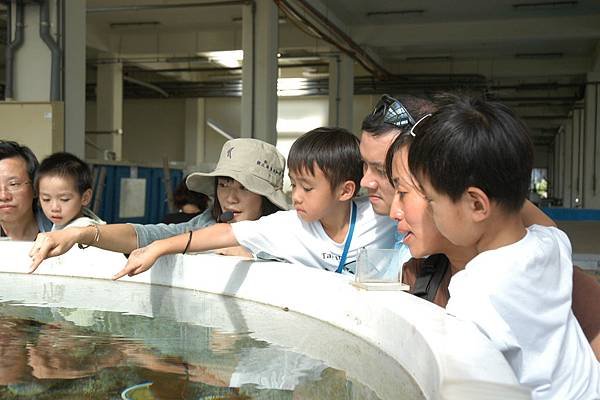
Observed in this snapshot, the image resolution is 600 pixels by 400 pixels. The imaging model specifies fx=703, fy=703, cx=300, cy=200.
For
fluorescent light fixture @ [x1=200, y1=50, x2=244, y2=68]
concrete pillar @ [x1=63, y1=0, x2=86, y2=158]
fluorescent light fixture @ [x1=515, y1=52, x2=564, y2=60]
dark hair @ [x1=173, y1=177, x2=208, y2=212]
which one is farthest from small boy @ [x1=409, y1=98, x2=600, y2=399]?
fluorescent light fixture @ [x1=515, y1=52, x2=564, y2=60]

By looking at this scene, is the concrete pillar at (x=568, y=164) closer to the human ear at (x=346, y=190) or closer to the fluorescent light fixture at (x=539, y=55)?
the fluorescent light fixture at (x=539, y=55)

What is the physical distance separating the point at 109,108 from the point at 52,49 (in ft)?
19.7

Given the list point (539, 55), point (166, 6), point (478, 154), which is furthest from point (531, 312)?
point (539, 55)

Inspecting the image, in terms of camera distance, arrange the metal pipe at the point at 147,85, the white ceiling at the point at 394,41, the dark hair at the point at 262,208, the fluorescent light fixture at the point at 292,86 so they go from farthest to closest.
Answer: the fluorescent light fixture at the point at 292,86, the metal pipe at the point at 147,85, the white ceiling at the point at 394,41, the dark hair at the point at 262,208

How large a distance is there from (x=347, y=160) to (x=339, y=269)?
0.76 ft

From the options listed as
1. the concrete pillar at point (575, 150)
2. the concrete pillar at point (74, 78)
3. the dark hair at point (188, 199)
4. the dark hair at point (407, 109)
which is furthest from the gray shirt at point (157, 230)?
the concrete pillar at point (575, 150)

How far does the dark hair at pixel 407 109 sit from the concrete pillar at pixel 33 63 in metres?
3.70

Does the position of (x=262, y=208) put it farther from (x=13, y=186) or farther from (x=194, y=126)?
(x=194, y=126)

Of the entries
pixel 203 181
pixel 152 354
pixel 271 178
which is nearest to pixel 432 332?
pixel 152 354

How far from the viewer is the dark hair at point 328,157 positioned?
4.84 feet

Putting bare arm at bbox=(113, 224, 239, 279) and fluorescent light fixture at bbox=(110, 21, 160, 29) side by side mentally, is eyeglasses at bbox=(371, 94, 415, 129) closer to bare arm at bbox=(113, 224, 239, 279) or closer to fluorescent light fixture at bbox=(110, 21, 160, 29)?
bare arm at bbox=(113, 224, 239, 279)

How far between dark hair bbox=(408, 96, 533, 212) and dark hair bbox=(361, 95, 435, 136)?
1.45 feet

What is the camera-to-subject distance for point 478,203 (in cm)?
80

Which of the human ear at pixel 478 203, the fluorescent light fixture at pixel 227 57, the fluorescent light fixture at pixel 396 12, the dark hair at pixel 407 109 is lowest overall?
the human ear at pixel 478 203
